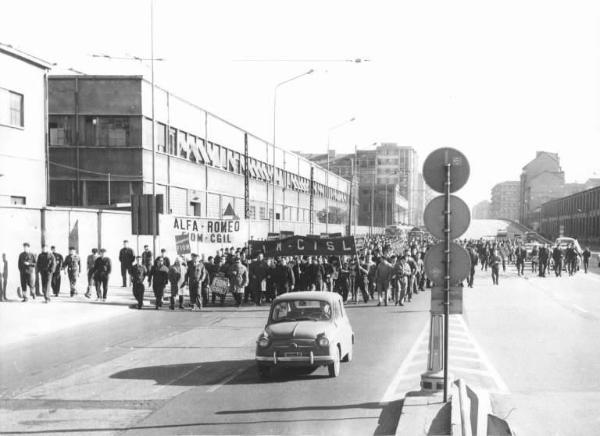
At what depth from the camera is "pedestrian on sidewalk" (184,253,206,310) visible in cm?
2184

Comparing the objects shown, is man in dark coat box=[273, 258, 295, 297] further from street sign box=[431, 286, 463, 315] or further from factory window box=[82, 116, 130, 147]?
factory window box=[82, 116, 130, 147]

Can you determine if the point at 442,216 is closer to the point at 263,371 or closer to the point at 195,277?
the point at 263,371

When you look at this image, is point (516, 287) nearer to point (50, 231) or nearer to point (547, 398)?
point (50, 231)

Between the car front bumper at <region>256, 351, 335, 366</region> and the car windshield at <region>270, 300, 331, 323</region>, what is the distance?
3.65 ft

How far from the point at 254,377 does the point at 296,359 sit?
759mm

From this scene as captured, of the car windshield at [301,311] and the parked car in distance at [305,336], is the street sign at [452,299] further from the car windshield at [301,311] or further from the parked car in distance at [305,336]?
the car windshield at [301,311]

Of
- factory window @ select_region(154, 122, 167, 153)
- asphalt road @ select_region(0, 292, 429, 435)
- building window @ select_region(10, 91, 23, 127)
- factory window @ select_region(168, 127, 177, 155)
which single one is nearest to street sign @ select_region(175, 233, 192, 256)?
asphalt road @ select_region(0, 292, 429, 435)

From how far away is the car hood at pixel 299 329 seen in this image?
442 inches

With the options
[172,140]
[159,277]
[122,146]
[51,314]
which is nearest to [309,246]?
[159,277]

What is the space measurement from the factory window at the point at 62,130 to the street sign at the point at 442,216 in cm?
3645

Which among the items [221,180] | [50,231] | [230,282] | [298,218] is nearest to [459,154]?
[230,282]

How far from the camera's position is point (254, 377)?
36.6 ft

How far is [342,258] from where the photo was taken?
2608 centimetres

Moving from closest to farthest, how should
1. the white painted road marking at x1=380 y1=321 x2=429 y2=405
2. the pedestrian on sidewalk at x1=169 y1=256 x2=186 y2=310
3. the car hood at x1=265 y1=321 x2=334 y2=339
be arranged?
the white painted road marking at x1=380 y1=321 x2=429 y2=405 < the car hood at x1=265 y1=321 x2=334 y2=339 < the pedestrian on sidewalk at x1=169 y1=256 x2=186 y2=310
